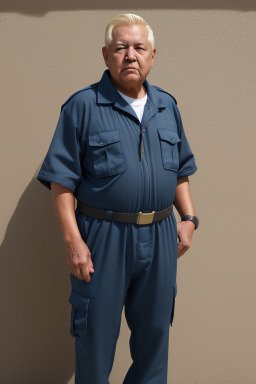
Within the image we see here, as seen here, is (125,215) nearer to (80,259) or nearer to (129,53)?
(80,259)

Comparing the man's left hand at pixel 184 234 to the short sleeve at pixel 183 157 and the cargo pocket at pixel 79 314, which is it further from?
the cargo pocket at pixel 79 314

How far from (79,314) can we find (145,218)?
0.44 meters

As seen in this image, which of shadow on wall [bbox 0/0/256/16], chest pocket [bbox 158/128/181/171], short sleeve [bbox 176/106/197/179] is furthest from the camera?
shadow on wall [bbox 0/0/256/16]

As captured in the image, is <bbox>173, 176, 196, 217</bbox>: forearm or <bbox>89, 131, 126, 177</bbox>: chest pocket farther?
<bbox>173, 176, 196, 217</bbox>: forearm

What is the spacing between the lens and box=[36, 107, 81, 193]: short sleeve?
1.82 metres

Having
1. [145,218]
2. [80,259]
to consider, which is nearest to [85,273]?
[80,259]

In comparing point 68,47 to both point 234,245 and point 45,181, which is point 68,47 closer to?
point 45,181

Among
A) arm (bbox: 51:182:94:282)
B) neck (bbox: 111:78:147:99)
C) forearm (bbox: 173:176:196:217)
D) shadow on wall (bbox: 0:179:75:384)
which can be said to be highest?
neck (bbox: 111:78:147:99)

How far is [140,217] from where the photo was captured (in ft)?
6.10

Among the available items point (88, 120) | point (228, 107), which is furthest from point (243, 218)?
point (88, 120)

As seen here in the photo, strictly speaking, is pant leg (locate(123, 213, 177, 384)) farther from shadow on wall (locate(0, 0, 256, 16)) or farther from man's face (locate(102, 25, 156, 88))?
shadow on wall (locate(0, 0, 256, 16))

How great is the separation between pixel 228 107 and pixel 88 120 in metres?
0.84

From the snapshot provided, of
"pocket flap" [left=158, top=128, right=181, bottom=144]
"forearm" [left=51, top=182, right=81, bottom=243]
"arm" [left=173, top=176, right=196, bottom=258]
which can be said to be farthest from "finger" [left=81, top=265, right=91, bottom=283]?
"pocket flap" [left=158, top=128, right=181, bottom=144]

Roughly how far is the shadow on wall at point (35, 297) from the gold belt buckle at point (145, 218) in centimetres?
64
